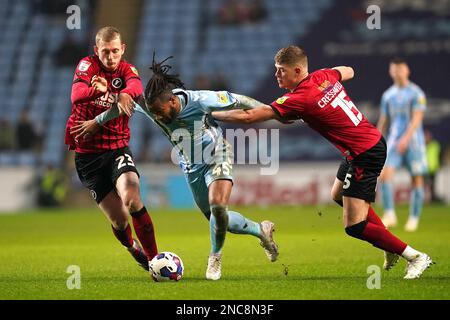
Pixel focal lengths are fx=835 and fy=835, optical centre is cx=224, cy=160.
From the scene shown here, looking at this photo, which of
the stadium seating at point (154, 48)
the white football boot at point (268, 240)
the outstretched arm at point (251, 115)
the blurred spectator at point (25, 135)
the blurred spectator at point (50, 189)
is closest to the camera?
the outstretched arm at point (251, 115)

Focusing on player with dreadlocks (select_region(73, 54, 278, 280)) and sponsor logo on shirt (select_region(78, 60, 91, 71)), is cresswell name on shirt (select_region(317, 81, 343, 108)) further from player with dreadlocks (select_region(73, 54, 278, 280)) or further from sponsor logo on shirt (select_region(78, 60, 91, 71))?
sponsor logo on shirt (select_region(78, 60, 91, 71))

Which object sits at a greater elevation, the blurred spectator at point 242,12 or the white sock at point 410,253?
the blurred spectator at point 242,12

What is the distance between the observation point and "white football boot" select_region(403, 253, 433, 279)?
6.80 meters

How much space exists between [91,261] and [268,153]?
12625 millimetres

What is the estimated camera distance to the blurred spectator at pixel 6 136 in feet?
70.3

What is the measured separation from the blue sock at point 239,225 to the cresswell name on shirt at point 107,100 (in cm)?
146

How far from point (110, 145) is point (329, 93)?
6.79ft

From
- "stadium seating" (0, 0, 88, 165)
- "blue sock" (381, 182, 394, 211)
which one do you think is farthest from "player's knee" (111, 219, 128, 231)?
"stadium seating" (0, 0, 88, 165)

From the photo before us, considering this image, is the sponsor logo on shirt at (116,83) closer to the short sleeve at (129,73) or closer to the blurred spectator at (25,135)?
the short sleeve at (129,73)

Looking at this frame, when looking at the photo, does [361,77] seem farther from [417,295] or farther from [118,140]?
[417,295]

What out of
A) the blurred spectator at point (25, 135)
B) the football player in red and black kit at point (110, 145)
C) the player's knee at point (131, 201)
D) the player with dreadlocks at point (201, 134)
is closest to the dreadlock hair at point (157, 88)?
the player with dreadlocks at point (201, 134)

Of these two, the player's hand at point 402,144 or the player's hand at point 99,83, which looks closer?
→ the player's hand at point 99,83

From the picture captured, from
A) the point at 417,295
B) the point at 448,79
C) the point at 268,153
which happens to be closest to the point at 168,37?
the point at 268,153

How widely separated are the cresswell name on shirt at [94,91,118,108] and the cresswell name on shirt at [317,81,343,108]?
6.23 feet
